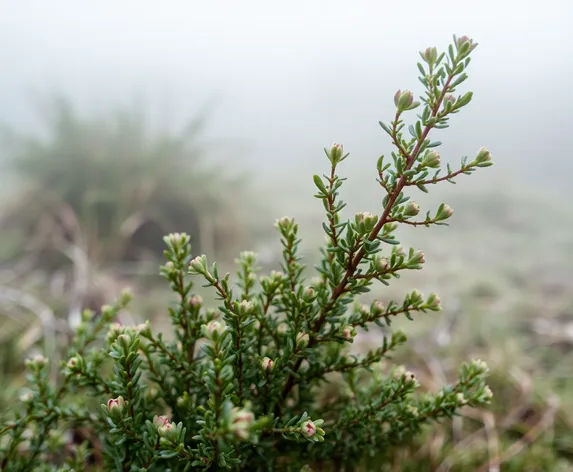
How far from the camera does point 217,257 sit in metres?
1.89

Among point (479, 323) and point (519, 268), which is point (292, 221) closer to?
point (479, 323)

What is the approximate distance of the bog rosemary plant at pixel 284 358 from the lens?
0.33 m

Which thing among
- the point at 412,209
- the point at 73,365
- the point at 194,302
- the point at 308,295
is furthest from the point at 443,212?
the point at 73,365

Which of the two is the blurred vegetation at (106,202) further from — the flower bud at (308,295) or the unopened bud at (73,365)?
the flower bud at (308,295)

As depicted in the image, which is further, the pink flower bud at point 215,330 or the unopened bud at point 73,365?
the unopened bud at point 73,365

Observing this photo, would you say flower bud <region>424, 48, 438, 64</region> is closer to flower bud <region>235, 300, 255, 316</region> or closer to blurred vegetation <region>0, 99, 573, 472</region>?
flower bud <region>235, 300, 255, 316</region>

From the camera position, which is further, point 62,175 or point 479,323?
point 62,175

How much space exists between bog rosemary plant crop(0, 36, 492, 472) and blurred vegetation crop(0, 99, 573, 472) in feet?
0.99

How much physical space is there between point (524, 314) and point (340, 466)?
1.37 metres

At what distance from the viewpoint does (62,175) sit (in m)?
1.92

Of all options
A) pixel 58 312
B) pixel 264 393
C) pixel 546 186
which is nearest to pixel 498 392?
pixel 264 393

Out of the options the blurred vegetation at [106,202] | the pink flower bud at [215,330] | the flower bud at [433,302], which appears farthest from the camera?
the blurred vegetation at [106,202]

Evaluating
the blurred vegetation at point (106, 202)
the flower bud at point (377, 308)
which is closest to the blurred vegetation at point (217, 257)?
the blurred vegetation at point (106, 202)

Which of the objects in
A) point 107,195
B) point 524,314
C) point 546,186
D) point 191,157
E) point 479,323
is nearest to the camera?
point 479,323
